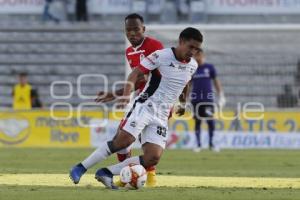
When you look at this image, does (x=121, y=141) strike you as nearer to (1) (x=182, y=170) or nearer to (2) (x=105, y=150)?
(2) (x=105, y=150)

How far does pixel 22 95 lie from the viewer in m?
25.8

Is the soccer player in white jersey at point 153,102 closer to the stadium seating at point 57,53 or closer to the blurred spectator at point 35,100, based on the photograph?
the blurred spectator at point 35,100

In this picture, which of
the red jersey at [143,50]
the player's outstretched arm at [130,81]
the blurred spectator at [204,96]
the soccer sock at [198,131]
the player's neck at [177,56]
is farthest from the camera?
the blurred spectator at [204,96]

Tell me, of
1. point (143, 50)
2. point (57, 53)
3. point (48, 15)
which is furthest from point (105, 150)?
point (48, 15)

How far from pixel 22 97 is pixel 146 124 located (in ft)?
49.0

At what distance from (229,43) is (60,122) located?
5.39m

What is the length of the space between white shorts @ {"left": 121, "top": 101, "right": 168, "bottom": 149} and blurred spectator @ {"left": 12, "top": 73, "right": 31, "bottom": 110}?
14428 millimetres

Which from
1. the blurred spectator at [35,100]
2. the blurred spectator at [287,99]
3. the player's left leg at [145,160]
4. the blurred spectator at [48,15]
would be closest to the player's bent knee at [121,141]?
the player's left leg at [145,160]

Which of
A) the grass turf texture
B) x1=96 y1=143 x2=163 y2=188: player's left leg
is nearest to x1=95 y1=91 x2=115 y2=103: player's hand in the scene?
x1=96 y1=143 x2=163 y2=188: player's left leg

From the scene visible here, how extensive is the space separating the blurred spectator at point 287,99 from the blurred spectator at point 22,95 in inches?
278

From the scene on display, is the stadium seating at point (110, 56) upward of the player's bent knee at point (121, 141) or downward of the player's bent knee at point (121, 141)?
downward

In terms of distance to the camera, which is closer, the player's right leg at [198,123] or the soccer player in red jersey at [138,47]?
the soccer player in red jersey at [138,47]

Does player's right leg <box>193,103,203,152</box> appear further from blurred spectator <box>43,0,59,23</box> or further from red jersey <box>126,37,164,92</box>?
red jersey <box>126,37,164,92</box>

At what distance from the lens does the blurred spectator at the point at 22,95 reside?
1008 inches
